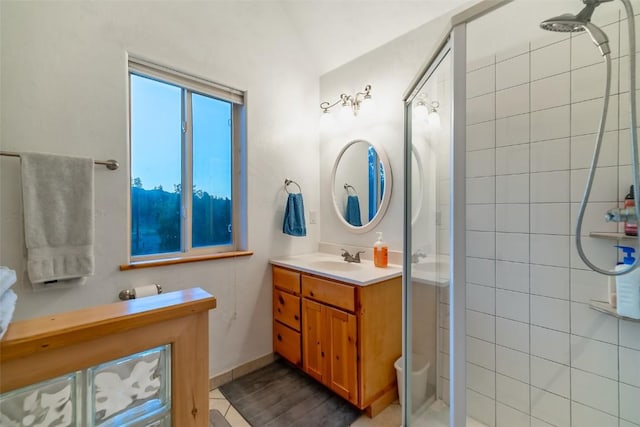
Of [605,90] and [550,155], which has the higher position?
[605,90]

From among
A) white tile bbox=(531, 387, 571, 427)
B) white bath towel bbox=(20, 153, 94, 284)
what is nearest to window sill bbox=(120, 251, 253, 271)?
white bath towel bbox=(20, 153, 94, 284)

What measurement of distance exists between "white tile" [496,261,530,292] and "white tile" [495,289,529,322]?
1.2 inches

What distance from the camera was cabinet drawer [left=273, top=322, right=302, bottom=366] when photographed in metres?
2.01

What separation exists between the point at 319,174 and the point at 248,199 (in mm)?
771

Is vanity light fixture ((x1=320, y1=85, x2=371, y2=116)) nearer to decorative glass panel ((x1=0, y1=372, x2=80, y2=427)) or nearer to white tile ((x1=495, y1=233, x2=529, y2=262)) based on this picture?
white tile ((x1=495, y1=233, x2=529, y2=262))

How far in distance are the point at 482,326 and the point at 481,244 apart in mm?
456

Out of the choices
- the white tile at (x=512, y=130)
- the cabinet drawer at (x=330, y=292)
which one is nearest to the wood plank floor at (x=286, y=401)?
the cabinet drawer at (x=330, y=292)

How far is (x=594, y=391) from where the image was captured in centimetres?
123

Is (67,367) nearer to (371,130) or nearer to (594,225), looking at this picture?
(594,225)

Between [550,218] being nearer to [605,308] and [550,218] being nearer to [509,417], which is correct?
[605,308]

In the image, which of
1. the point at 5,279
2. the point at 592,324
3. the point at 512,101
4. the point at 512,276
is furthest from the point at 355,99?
the point at 5,279

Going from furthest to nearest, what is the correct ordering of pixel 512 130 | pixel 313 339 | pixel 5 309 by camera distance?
1. pixel 313 339
2. pixel 512 130
3. pixel 5 309

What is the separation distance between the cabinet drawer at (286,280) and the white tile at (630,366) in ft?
5.45

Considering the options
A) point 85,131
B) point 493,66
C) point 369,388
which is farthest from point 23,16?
point 369,388
